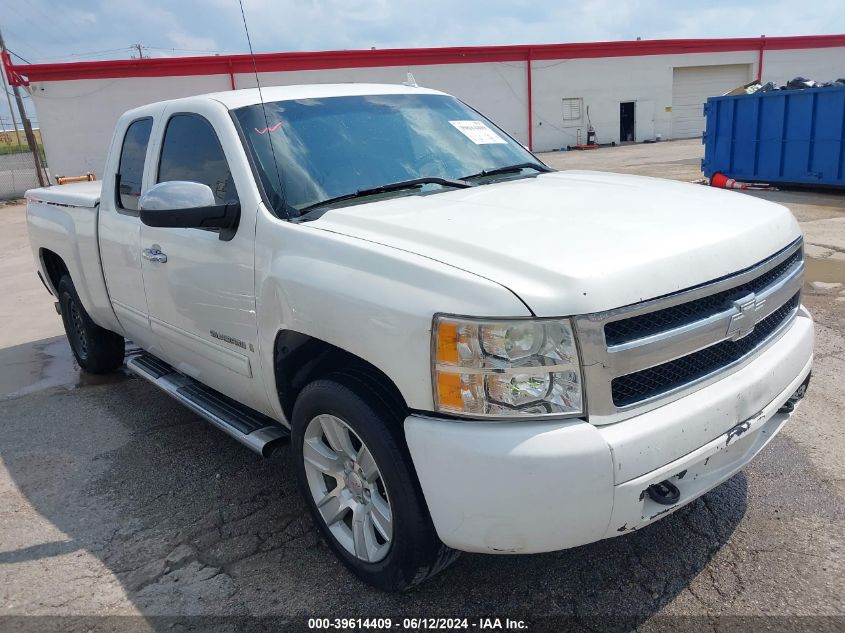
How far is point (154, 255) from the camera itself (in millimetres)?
3697

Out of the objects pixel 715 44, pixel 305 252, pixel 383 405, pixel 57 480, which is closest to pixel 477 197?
pixel 305 252

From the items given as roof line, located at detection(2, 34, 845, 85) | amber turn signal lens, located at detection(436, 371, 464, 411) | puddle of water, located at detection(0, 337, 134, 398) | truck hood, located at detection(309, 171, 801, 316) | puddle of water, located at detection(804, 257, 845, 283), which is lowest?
puddle of water, located at detection(804, 257, 845, 283)

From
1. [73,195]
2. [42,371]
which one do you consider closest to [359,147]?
[73,195]

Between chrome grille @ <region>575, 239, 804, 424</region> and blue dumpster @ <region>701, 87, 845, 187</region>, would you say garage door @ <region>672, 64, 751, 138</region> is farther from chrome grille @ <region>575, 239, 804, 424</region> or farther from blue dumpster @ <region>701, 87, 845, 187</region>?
chrome grille @ <region>575, 239, 804, 424</region>

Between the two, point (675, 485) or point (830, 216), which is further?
point (830, 216)

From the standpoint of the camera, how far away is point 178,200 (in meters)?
2.92

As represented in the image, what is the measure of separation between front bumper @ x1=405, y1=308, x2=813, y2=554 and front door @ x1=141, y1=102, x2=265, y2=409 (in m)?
1.21

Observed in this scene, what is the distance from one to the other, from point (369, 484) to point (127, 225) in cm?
237

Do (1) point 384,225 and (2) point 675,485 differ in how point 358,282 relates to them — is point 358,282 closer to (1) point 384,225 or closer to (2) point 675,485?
(1) point 384,225

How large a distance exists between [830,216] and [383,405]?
10697mm

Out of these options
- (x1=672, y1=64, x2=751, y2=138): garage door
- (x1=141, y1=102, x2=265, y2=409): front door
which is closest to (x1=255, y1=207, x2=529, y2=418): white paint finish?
(x1=141, y1=102, x2=265, y2=409): front door

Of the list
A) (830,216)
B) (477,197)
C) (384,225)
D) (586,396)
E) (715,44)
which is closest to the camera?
(586,396)

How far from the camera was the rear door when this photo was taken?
4.02m

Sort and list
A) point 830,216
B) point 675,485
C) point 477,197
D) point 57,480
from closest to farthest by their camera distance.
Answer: point 675,485 → point 477,197 → point 57,480 → point 830,216
